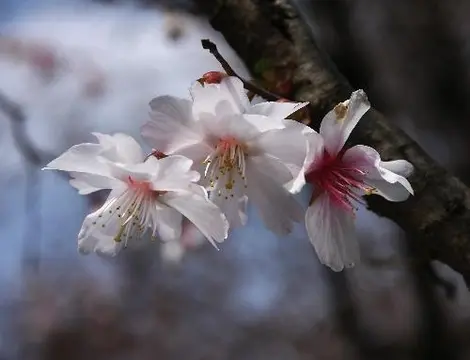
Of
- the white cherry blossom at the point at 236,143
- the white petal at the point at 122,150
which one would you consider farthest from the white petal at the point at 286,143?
the white petal at the point at 122,150

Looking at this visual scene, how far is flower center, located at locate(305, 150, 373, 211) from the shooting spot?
0.64m

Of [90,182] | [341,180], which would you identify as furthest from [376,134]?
[90,182]

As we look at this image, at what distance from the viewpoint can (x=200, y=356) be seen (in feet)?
25.3

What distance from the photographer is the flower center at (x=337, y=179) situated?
636 mm

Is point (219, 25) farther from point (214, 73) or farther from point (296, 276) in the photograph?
point (296, 276)

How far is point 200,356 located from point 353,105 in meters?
7.42

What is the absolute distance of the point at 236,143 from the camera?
2.02ft

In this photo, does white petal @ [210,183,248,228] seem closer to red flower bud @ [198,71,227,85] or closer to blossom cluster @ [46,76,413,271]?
blossom cluster @ [46,76,413,271]

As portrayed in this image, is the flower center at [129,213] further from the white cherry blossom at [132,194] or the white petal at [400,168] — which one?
the white petal at [400,168]

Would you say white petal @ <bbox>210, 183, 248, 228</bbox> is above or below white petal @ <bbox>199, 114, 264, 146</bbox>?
below

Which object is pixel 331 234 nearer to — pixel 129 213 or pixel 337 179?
pixel 337 179

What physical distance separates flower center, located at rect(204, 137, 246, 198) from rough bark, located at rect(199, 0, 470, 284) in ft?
0.36

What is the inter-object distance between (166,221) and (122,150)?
93 mm

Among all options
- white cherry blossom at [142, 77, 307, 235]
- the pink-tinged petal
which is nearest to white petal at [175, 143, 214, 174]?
white cherry blossom at [142, 77, 307, 235]
